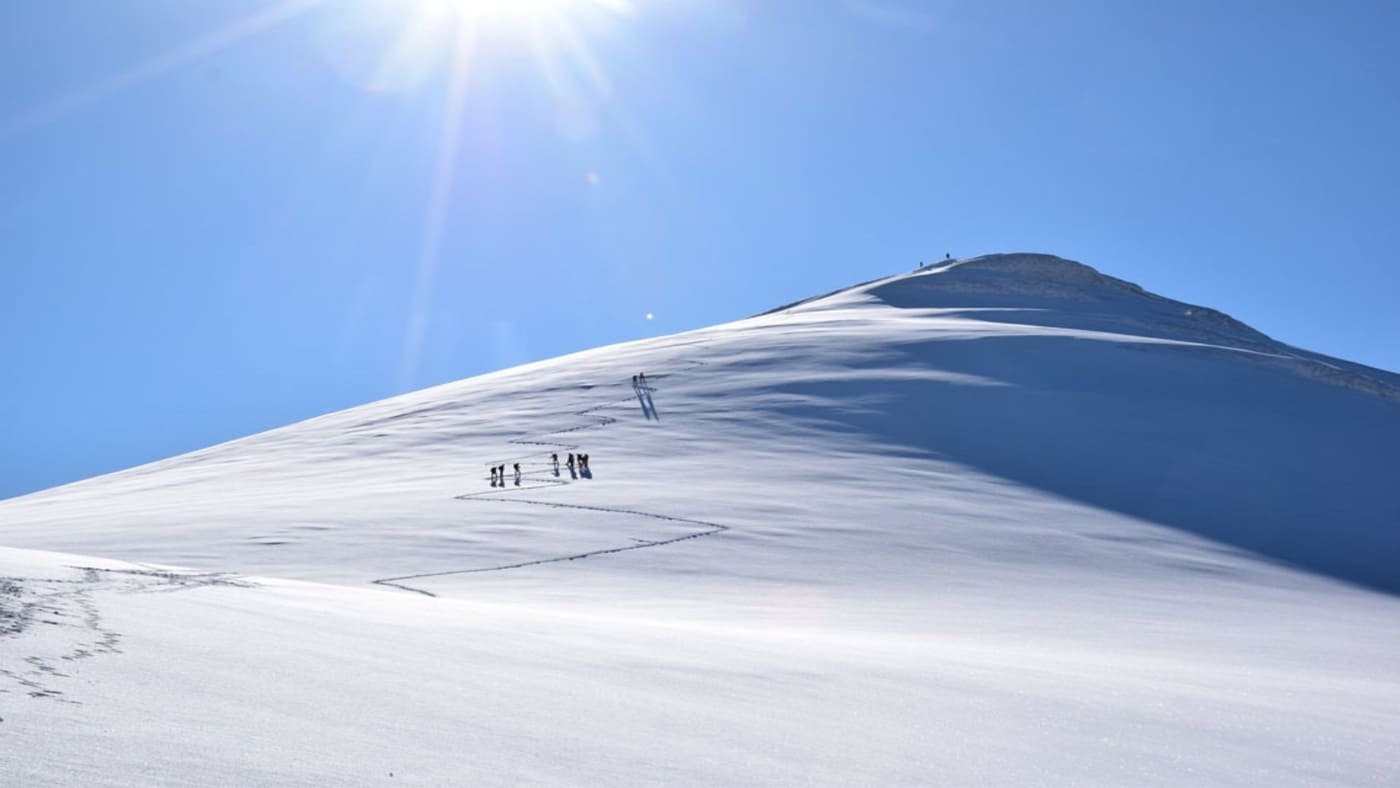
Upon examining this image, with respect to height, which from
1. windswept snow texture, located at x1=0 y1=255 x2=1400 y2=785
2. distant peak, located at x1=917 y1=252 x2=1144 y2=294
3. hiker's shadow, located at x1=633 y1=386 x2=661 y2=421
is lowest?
windswept snow texture, located at x1=0 y1=255 x2=1400 y2=785

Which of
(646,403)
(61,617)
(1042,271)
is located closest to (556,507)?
(646,403)

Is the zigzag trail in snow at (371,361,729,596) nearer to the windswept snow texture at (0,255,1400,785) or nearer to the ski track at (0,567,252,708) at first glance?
the windswept snow texture at (0,255,1400,785)

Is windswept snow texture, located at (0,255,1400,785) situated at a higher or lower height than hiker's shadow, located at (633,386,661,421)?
lower

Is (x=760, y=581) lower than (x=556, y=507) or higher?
lower

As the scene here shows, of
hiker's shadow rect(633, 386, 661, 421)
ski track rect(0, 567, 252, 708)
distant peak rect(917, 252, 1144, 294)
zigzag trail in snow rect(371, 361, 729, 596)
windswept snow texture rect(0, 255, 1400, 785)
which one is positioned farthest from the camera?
distant peak rect(917, 252, 1144, 294)

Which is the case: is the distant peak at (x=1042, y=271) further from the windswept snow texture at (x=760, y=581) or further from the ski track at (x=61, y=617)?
the ski track at (x=61, y=617)

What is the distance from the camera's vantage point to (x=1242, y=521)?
19953 mm

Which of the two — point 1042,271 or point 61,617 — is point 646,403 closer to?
point 61,617

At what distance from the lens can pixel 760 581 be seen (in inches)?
541

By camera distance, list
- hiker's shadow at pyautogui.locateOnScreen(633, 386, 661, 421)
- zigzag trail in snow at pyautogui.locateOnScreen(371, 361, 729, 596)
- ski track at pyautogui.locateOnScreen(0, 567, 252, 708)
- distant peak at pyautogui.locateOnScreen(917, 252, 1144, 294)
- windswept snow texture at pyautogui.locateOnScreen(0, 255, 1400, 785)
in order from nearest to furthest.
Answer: ski track at pyautogui.locateOnScreen(0, 567, 252, 708) → windswept snow texture at pyautogui.locateOnScreen(0, 255, 1400, 785) → zigzag trail in snow at pyautogui.locateOnScreen(371, 361, 729, 596) → hiker's shadow at pyautogui.locateOnScreen(633, 386, 661, 421) → distant peak at pyautogui.locateOnScreen(917, 252, 1144, 294)

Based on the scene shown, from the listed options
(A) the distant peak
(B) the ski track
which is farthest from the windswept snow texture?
(A) the distant peak

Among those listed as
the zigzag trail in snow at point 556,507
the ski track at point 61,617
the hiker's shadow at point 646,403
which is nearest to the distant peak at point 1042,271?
the hiker's shadow at point 646,403

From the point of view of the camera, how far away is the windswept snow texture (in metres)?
4.05

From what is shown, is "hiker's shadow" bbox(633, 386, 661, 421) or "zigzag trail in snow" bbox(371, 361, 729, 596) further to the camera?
"hiker's shadow" bbox(633, 386, 661, 421)
